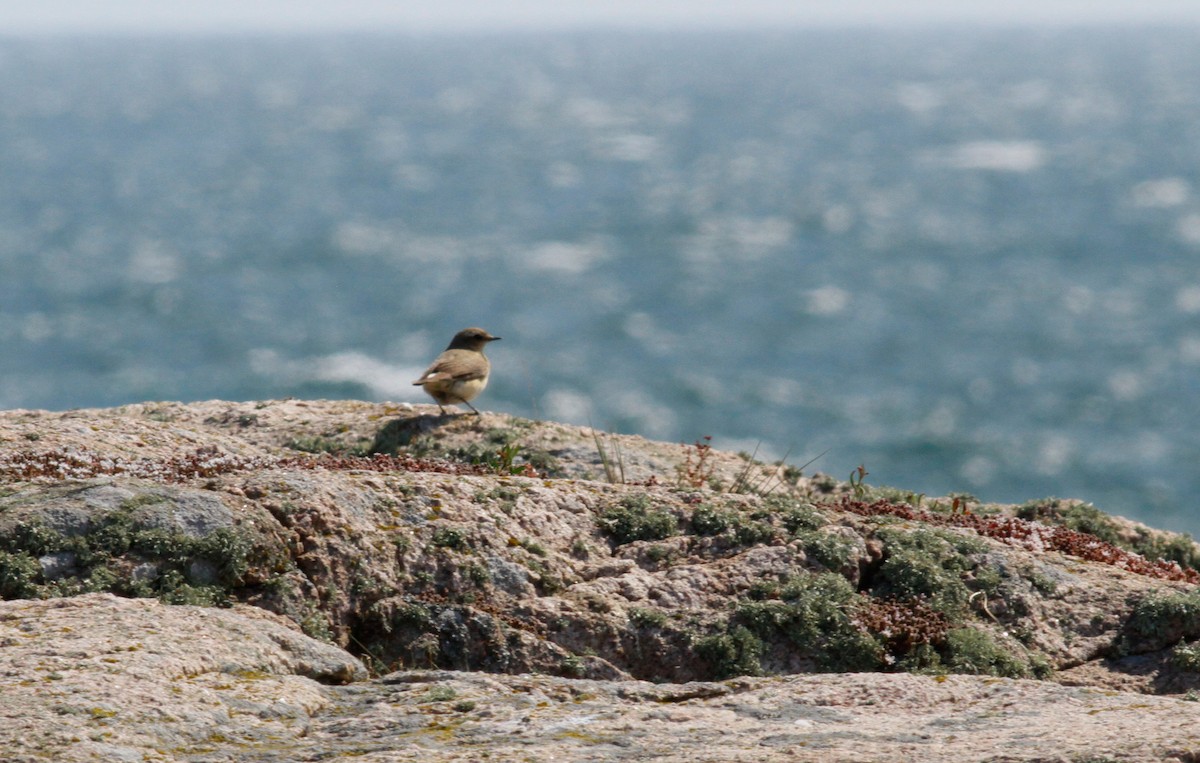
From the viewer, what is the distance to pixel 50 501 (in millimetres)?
7707

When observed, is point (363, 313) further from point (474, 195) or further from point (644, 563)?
point (644, 563)

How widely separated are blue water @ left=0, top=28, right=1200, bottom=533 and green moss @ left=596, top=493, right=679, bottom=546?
525 inches

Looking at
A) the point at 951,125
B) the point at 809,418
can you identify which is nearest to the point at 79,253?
the point at 809,418

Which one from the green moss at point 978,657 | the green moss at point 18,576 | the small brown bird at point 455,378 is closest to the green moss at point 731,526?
the green moss at point 978,657

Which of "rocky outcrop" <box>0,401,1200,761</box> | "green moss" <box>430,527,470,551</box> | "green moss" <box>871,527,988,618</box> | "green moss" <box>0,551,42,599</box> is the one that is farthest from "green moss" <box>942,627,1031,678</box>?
"green moss" <box>0,551,42,599</box>

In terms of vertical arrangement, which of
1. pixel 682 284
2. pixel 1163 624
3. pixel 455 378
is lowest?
pixel 1163 624

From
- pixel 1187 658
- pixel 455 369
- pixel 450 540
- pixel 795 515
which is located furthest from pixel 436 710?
pixel 455 369

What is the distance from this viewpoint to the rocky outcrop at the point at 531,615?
571 centimetres

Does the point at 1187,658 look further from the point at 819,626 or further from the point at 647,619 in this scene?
the point at 647,619

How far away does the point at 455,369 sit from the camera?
48.5 feet

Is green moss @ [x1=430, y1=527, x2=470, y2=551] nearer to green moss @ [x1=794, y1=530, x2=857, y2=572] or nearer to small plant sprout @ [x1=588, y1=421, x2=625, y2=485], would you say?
green moss @ [x1=794, y1=530, x2=857, y2=572]

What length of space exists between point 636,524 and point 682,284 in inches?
2828

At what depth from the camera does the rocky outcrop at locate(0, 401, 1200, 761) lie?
5.71m

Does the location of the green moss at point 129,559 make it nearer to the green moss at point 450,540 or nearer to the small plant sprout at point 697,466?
the green moss at point 450,540
